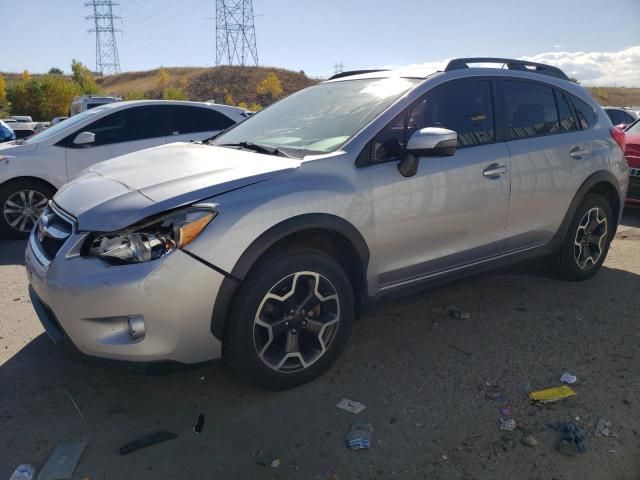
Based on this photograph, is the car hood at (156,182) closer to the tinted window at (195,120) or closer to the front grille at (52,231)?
the front grille at (52,231)

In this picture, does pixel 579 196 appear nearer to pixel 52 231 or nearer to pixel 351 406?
pixel 351 406

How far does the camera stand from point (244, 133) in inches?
155

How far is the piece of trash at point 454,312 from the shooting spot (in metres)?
4.02

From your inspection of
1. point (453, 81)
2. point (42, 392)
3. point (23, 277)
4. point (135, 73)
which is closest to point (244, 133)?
point (453, 81)

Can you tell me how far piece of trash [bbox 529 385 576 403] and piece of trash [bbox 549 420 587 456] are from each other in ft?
0.68

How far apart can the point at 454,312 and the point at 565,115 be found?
1874 millimetres

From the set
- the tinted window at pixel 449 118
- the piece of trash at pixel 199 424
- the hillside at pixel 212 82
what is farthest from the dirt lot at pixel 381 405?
the hillside at pixel 212 82

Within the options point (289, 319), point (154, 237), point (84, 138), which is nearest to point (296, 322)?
point (289, 319)

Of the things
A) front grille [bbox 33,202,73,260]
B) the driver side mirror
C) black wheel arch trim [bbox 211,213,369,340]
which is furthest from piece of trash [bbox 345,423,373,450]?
front grille [bbox 33,202,73,260]

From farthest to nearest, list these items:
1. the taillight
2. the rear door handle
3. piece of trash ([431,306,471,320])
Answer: the taillight
the rear door handle
piece of trash ([431,306,471,320])

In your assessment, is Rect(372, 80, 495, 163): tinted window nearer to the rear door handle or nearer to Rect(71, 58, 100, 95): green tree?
the rear door handle

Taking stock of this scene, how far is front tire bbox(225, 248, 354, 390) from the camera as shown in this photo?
270 centimetres

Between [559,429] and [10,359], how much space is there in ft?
10.7

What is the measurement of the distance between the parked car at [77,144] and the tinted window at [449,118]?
4565mm
